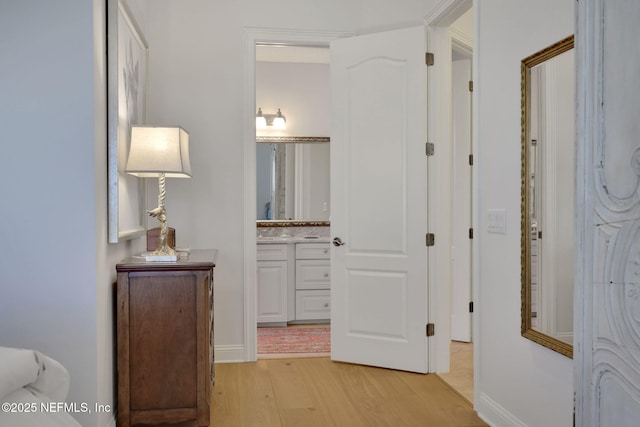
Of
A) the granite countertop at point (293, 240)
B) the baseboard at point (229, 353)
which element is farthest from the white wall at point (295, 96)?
the baseboard at point (229, 353)

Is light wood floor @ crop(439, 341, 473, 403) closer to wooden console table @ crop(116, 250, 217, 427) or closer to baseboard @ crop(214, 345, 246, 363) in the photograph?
baseboard @ crop(214, 345, 246, 363)

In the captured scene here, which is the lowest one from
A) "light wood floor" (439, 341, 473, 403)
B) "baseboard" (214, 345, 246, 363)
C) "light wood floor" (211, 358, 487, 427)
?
"light wood floor" (439, 341, 473, 403)

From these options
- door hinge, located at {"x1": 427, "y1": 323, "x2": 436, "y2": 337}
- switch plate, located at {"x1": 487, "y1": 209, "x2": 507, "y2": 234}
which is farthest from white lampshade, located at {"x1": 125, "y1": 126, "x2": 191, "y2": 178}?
door hinge, located at {"x1": 427, "y1": 323, "x2": 436, "y2": 337}

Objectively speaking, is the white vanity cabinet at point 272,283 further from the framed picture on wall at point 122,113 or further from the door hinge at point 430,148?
the door hinge at point 430,148

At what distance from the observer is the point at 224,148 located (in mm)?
4047

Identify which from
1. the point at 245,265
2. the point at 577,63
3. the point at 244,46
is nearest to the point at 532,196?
the point at 577,63

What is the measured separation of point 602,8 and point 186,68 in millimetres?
3456

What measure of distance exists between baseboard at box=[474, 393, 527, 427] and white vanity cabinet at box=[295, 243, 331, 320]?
8.45 feet

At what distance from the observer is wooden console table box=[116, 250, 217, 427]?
263 cm

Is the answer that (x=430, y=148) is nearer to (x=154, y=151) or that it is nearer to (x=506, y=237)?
(x=506, y=237)

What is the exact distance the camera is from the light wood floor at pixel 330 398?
2900 millimetres

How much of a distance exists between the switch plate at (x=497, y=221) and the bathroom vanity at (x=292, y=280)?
268 cm

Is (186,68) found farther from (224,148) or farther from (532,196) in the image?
(532,196)

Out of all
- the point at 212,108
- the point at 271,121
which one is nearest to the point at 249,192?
the point at 212,108
